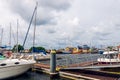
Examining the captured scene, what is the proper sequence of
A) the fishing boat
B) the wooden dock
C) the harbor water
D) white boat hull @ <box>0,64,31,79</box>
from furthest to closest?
1. the fishing boat
2. the harbor water
3. white boat hull @ <box>0,64,31,79</box>
4. the wooden dock

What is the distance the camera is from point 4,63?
23875mm

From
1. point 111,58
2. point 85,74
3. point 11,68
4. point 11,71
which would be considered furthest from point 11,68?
point 111,58

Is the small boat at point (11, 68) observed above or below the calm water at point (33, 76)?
above

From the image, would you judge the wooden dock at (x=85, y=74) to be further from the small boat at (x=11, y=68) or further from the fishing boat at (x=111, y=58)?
the fishing boat at (x=111, y=58)

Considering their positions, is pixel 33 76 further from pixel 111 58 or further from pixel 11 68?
pixel 111 58

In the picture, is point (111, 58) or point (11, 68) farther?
point (111, 58)

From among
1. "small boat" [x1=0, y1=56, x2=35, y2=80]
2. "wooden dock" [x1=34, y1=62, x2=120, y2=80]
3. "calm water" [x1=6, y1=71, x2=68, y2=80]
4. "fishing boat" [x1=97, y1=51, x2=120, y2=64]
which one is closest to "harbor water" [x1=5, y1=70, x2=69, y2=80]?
"calm water" [x1=6, y1=71, x2=68, y2=80]

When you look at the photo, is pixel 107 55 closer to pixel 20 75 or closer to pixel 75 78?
pixel 75 78

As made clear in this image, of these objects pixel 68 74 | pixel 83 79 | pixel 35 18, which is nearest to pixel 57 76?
pixel 68 74

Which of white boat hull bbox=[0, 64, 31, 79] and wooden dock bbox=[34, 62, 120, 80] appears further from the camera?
white boat hull bbox=[0, 64, 31, 79]

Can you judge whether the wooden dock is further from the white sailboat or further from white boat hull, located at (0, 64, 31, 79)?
white boat hull, located at (0, 64, 31, 79)

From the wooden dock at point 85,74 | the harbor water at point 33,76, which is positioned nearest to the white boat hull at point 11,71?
the harbor water at point 33,76

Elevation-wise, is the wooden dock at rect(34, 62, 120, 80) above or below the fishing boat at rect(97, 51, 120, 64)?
below

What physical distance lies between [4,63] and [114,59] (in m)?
15.4
